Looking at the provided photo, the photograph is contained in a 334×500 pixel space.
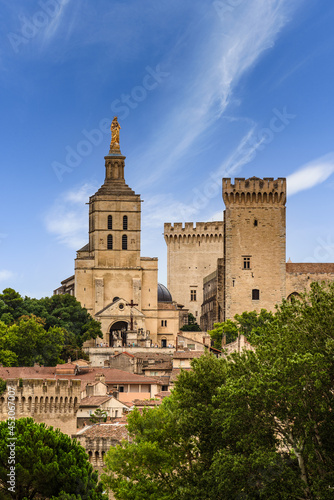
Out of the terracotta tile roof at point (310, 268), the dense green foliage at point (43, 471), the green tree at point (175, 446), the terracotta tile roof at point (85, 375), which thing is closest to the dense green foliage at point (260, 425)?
the green tree at point (175, 446)

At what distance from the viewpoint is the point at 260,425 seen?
125 feet

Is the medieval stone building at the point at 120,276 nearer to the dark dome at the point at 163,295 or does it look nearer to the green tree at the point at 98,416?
the dark dome at the point at 163,295

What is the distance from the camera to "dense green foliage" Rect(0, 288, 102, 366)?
90.2 meters

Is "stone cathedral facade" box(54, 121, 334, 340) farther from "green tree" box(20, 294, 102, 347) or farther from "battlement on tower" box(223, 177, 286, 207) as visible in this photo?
"green tree" box(20, 294, 102, 347)

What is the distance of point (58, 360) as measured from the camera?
91500 millimetres

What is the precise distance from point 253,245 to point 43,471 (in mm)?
68171

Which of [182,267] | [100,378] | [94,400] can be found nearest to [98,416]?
[94,400]

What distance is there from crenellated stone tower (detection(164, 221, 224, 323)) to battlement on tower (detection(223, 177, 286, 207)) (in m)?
34.7

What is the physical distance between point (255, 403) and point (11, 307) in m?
71.8

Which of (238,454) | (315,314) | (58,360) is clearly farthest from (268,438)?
(58,360)

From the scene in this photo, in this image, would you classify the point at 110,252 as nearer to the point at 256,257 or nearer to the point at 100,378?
the point at 256,257

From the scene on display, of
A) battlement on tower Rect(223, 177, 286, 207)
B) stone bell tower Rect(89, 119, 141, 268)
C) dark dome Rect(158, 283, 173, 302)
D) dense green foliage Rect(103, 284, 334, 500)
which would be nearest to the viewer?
dense green foliage Rect(103, 284, 334, 500)

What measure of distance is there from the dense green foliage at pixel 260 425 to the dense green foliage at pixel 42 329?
45406 millimetres

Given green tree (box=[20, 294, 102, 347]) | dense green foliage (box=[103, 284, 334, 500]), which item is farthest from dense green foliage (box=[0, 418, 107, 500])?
green tree (box=[20, 294, 102, 347])
